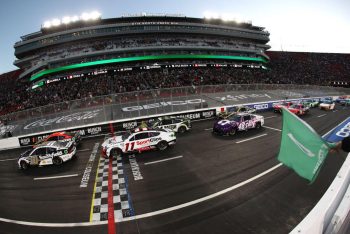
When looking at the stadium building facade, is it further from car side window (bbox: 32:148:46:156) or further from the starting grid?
the starting grid

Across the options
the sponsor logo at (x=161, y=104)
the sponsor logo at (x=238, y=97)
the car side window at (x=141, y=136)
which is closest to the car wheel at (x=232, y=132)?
the car side window at (x=141, y=136)

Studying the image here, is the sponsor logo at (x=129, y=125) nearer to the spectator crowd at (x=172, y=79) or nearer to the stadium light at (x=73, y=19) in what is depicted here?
the spectator crowd at (x=172, y=79)

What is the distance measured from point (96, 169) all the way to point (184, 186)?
17.9 feet

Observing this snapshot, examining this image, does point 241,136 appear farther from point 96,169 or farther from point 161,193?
point 96,169

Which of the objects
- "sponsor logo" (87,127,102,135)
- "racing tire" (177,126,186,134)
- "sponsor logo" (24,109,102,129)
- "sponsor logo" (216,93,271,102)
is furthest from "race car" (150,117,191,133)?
"sponsor logo" (216,93,271,102)

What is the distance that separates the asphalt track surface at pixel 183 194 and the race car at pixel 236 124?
7.31 ft

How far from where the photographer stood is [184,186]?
355 inches

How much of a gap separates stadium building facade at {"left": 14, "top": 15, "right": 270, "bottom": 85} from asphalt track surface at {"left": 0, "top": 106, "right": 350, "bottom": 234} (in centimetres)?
3865

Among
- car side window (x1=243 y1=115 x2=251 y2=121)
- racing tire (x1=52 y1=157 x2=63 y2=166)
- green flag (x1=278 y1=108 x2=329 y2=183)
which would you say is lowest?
racing tire (x1=52 y1=157 x2=63 y2=166)

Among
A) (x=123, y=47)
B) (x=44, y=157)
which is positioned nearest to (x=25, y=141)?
(x=44, y=157)

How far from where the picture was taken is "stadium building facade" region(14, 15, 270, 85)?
1857 inches

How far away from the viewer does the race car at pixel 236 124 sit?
15.8m

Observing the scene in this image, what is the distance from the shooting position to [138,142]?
12.9 m

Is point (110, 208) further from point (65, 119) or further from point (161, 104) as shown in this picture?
point (161, 104)
